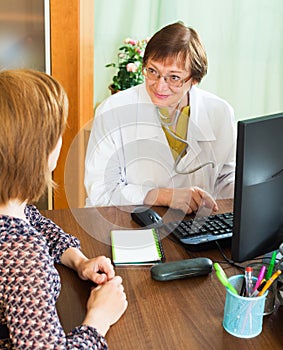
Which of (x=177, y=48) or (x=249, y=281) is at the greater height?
(x=177, y=48)

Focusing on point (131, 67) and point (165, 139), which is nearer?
point (165, 139)

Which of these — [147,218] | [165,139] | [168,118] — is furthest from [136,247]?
[168,118]

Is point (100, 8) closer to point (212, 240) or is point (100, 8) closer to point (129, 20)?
point (129, 20)

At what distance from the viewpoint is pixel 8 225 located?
100 cm

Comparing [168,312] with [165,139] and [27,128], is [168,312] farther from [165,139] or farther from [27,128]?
[165,139]

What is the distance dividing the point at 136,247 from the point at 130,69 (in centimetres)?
132

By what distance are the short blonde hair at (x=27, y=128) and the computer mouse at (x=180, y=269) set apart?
35 centimetres

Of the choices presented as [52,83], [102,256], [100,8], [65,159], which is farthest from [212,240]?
[100,8]

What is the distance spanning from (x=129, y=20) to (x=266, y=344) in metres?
2.08

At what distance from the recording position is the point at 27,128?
3.15 ft

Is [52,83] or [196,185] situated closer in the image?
[52,83]

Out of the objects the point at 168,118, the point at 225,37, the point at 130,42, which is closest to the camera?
the point at 168,118

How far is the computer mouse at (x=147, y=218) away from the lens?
1499 mm

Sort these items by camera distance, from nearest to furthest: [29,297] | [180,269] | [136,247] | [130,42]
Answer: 1. [29,297]
2. [180,269]
3. [136,247]
4. [130,42]
